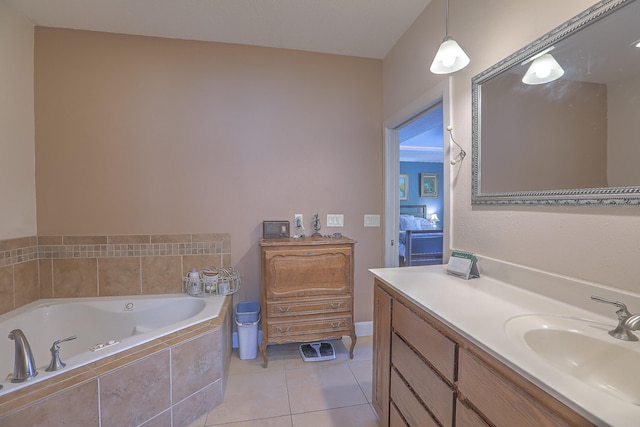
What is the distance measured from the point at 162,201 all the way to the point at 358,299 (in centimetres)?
209

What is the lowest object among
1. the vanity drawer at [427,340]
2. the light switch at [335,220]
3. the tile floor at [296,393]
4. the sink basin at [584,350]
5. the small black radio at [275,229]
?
the tile floor at [296,393]

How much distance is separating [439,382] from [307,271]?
1.34m

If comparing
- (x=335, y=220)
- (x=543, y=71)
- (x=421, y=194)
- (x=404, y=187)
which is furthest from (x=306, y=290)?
(x=421, y=194)

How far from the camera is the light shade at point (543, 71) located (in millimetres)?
1104

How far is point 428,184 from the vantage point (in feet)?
21.9

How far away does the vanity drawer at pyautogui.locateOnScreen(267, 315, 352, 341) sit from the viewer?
217 centimetres

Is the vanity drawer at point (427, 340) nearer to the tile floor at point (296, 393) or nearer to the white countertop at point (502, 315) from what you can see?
the white countertop at point (502, 315)

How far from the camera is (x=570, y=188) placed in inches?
40.9

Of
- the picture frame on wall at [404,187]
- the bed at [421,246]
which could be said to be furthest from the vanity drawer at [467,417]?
the picture frame on wall at [404,187]

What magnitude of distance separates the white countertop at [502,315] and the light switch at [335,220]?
115cm

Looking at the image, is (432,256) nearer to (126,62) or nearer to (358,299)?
(358,299)

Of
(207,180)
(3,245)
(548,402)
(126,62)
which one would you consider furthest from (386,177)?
(3,245)

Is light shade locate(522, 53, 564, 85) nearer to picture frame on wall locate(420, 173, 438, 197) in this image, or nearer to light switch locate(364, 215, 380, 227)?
light switch locate(364, 215, 380, 227)

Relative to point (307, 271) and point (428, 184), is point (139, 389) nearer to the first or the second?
point (307, 271)
